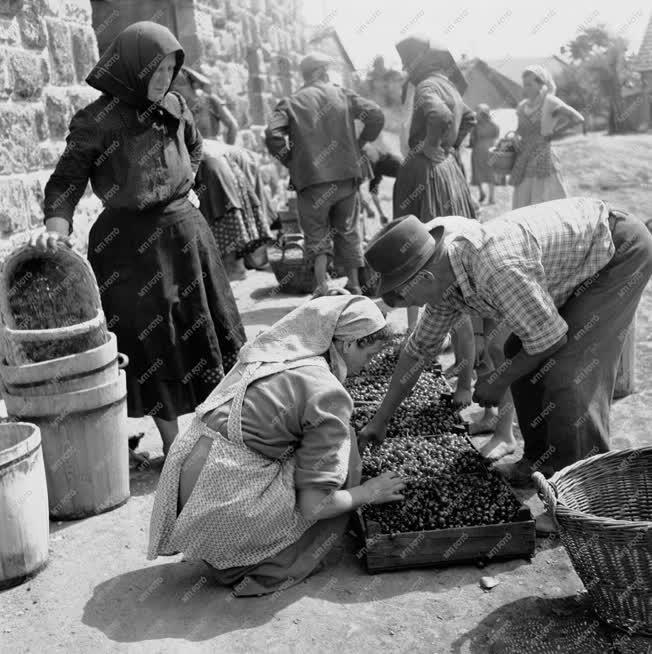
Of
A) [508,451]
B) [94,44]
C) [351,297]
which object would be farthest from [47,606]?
Answer: [94,44]

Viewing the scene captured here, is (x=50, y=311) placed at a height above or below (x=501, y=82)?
above

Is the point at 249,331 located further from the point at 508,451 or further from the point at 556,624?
the point at 556,624

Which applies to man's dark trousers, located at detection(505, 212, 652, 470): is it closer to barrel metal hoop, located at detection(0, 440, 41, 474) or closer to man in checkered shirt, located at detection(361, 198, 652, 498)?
man in checkered shirt, located at detection(361, 198, 652, 498)

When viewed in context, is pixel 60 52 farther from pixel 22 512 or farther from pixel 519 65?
pixel 519 65

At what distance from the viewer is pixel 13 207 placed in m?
5.46

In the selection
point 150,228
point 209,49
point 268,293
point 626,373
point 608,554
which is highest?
point 209,49

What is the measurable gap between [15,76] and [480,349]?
138 inches

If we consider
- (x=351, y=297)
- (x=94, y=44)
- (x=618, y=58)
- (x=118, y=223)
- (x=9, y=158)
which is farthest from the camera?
(x=618, y=58)

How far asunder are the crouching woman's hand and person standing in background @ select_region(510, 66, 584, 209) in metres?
5.05

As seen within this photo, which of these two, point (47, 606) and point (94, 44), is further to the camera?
point (94, 44)

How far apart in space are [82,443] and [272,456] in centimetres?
115

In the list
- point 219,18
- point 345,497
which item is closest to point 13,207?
point 345,497

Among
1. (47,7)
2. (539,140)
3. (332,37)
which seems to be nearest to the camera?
(47,7)

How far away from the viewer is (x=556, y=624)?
3.04 m
